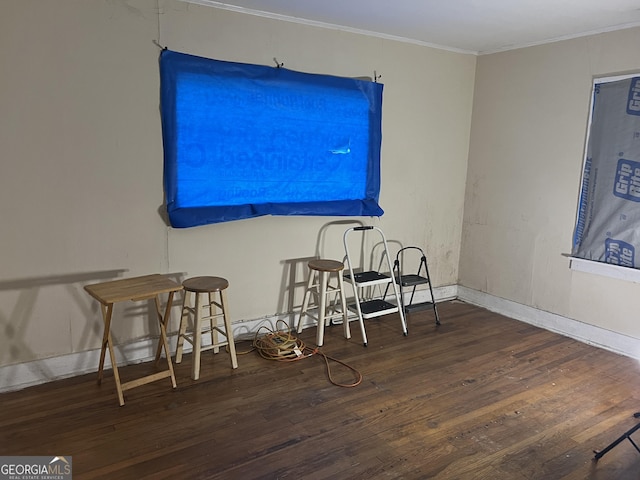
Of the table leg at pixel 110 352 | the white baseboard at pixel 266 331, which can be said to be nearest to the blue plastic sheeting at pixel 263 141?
the table leg at pixel 110 352

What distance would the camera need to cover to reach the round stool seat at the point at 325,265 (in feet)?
11.3

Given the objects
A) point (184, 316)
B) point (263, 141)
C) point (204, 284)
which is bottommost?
point (184, 316)

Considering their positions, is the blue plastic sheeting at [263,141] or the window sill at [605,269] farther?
the window sill at [605,269]

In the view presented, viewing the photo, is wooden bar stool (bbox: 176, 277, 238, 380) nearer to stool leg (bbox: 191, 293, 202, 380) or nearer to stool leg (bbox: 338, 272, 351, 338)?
stool leg (bbox: 191, 293, 202, 380)

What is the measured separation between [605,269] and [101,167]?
368 cm

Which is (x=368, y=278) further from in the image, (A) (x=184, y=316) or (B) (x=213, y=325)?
(A) (x=184, y=316)

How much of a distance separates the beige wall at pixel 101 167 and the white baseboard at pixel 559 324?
195cm

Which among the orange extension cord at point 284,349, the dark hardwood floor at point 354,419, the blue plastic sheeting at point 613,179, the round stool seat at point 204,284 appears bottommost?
the dark hardwood floor at point 354,419

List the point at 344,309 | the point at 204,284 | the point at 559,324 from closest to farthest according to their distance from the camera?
1. the point at 204,284
2. the point at 344,309
3. the point at 559,324

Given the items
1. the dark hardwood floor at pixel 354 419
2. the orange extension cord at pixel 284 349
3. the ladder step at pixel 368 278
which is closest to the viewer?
the dark hardwood floor at pixel 354 419

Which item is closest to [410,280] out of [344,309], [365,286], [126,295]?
[365,286]

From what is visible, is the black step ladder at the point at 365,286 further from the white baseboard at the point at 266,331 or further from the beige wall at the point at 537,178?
the beige wall at the point at 537,178

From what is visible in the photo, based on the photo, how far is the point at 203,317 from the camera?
9.84 feet

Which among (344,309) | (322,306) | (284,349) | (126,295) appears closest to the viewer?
(126,295)
